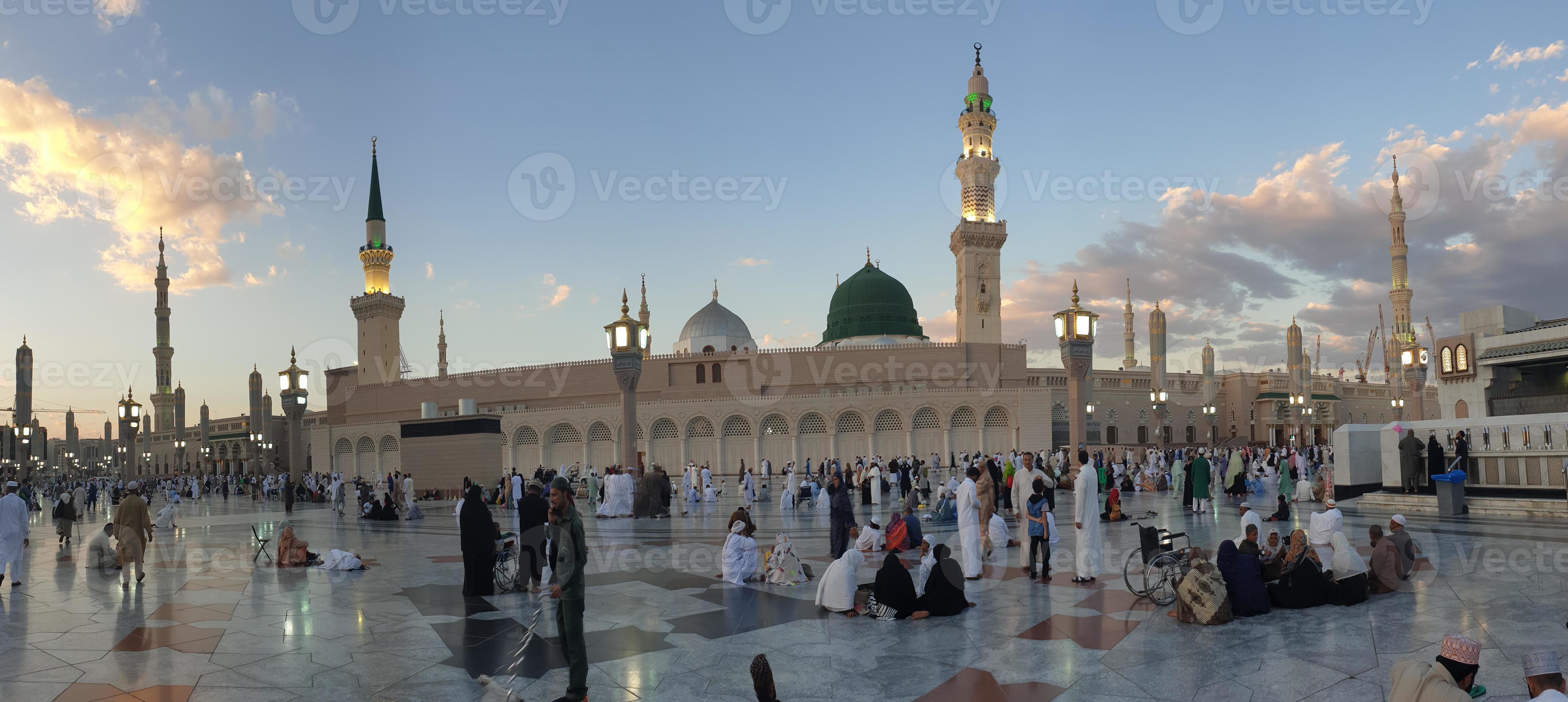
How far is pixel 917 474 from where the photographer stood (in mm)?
20688

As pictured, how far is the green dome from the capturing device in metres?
46.0

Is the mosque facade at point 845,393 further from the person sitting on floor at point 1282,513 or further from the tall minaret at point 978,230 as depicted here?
the person sitting on floor at point 1282,513

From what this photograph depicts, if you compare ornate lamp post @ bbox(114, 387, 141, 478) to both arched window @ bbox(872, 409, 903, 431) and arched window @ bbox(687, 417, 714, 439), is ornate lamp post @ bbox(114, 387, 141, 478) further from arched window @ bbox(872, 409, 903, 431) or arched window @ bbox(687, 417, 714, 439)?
arched window @ bbox(872, 409, 903, 431)

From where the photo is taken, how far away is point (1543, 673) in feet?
8.82

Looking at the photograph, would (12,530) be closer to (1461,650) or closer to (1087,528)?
(1087,528)

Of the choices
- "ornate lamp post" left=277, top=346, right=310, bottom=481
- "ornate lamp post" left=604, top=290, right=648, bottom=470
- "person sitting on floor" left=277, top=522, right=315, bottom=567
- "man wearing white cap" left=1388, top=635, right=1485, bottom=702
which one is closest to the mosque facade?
"ornate lamp post" left=277, top=346, right=310, bottom=481

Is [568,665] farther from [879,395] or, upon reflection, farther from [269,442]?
[269,442]

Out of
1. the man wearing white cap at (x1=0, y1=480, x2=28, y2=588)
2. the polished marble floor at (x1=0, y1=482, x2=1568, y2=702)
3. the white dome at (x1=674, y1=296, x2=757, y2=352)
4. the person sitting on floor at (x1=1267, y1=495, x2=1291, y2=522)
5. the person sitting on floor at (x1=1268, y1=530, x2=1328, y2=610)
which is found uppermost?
the white dome at (x1=674, y1=296, x2=757, y2=352)

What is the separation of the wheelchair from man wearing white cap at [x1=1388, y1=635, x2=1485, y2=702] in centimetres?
294

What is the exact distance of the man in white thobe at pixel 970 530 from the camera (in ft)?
25.2

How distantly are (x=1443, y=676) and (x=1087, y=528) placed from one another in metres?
4.58

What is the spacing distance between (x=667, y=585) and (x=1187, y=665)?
426 cm

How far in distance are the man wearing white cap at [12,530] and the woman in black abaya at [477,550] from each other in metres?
4.42

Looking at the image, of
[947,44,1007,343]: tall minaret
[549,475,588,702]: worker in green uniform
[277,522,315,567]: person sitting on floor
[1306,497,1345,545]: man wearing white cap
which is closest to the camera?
[549,475,588,702]: worker in green uniform
